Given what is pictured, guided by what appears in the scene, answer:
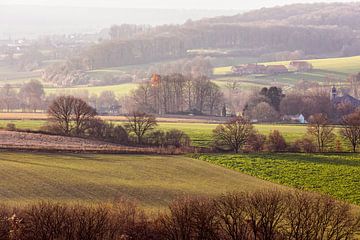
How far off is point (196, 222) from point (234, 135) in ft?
97.4

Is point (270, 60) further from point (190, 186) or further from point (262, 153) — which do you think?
point (190, 186)

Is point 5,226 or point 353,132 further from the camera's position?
point 353,132

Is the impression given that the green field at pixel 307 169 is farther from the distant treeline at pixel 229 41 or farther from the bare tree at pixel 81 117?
the distant treeline at pixel 229 41

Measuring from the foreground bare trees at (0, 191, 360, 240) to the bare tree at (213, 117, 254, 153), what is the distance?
26.9 m

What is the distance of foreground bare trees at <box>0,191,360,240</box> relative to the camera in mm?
28438

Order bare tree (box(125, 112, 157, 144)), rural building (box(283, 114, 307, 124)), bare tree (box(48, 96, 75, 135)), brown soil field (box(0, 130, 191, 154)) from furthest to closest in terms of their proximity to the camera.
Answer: rural building (box(283, 114, 307, 124))
bare tree (box(48, 96, 75, 135))
bare tree (box(125, 112, 157, 144))
brown soil field (box(0, 130, 191, 154))

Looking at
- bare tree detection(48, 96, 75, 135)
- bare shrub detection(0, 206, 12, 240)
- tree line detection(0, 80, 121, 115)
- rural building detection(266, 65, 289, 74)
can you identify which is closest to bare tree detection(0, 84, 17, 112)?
tree line detection(0, 80, 121, 115)

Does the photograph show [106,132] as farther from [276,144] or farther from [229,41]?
[229,41]

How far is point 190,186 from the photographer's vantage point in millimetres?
40656

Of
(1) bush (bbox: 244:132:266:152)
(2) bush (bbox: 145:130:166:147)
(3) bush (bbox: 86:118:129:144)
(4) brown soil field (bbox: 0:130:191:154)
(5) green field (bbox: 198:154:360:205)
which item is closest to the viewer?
(5) green field (bbox: 198:154:360:205)

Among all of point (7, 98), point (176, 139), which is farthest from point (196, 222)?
point (7, 98)

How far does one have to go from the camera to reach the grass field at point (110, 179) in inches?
1428

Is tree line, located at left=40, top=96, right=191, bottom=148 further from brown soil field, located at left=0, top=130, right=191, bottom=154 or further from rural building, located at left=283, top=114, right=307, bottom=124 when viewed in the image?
rural building, located at left=283, top=114, right=307, bottom=124

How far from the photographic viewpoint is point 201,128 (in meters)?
74.0
